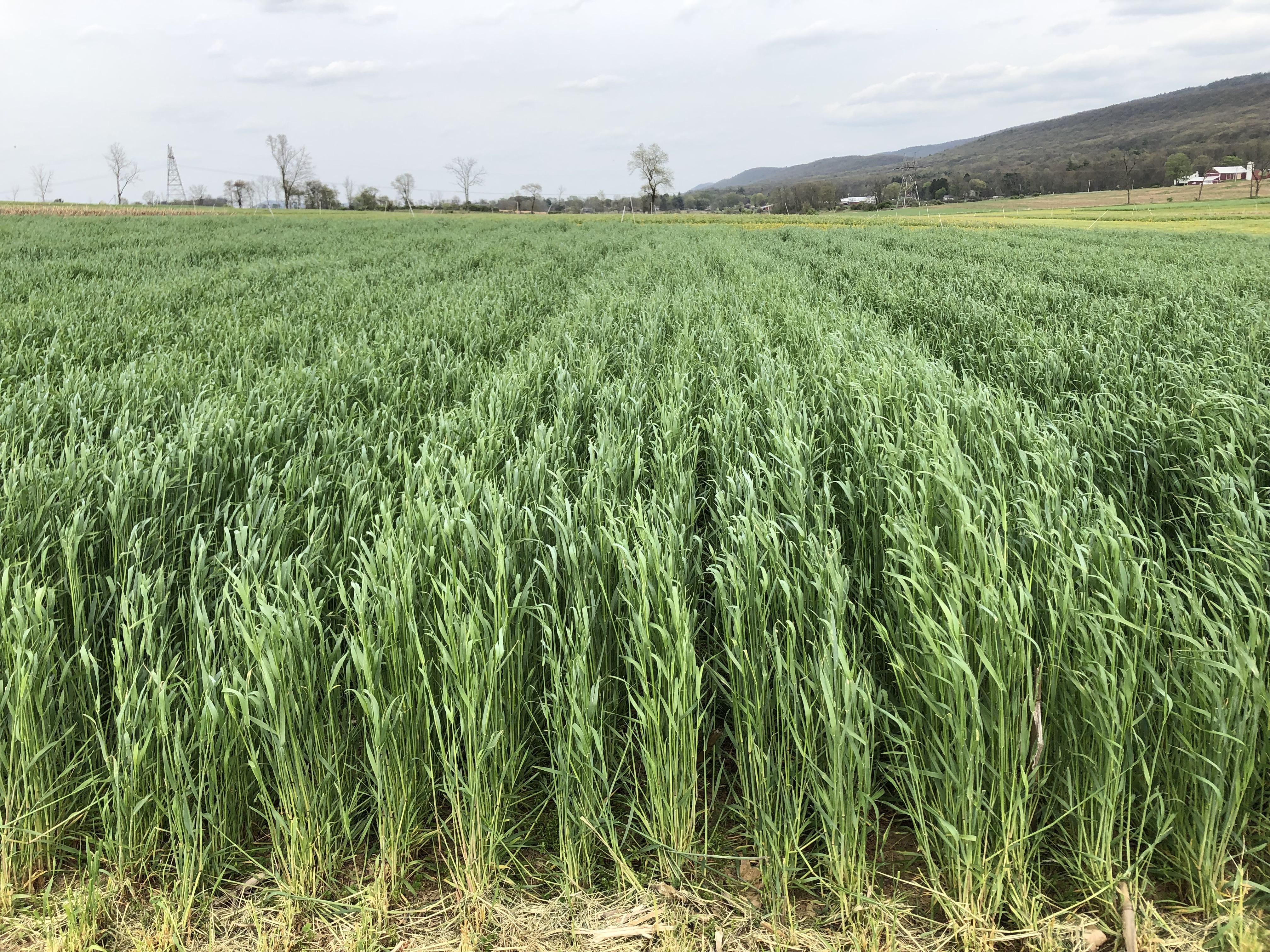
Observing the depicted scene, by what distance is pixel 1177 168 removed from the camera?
250 feet

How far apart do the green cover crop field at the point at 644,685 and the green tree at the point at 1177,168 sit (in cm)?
10100

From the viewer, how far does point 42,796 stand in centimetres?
180

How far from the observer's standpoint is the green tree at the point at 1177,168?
250 ft

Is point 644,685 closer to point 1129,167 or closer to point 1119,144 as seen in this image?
point 1129,167

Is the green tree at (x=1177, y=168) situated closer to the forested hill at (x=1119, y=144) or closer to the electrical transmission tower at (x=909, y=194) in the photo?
the forested hill at (x=1119, y=144)

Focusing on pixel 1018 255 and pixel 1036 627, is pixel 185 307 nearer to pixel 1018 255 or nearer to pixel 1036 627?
pixel 1036 627

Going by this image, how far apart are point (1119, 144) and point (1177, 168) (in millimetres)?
78298

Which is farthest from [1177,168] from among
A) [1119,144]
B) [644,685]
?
[644,685]

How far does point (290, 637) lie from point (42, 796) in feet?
2.65

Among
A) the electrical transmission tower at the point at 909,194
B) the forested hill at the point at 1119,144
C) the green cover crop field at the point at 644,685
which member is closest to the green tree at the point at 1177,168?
the forested hill at the point at 1119,144

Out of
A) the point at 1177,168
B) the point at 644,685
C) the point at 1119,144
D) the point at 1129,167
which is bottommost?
the point at 644,685

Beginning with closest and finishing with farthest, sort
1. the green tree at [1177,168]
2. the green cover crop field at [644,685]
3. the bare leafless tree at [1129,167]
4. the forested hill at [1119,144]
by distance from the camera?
the green cover crop field at [644,685] → the bare leafless tree at [1129,167] → the green tree at [1177,168] → the forested hill at [1119,144]

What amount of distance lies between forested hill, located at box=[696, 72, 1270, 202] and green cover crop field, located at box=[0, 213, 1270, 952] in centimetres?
10221

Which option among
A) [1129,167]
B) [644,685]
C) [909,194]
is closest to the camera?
[644,685]
